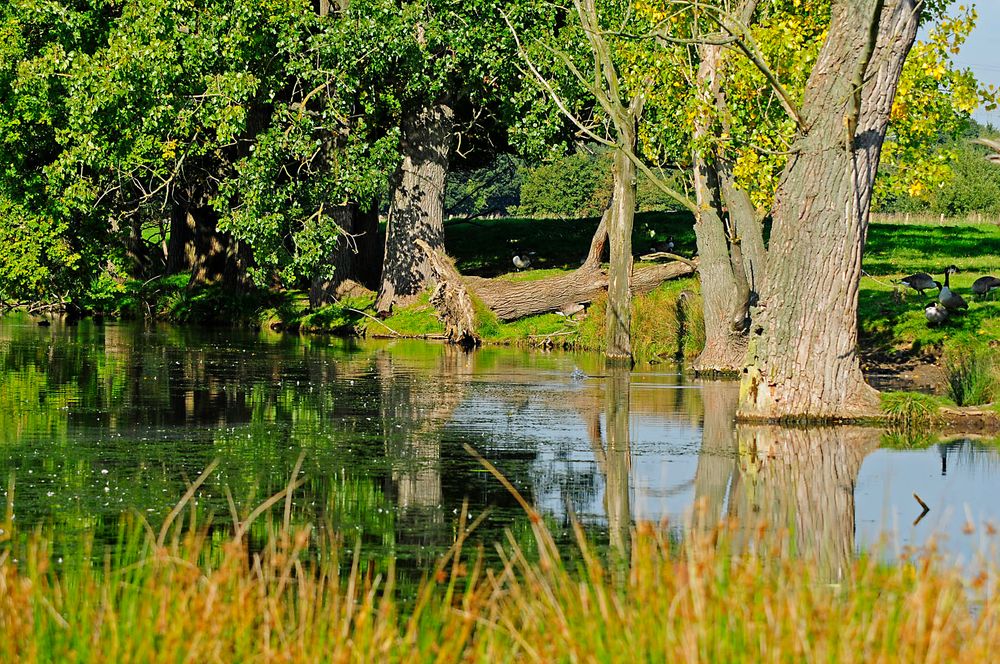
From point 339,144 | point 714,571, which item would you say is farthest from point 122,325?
point 714,571

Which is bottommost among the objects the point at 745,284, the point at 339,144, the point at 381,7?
the point at 745,284

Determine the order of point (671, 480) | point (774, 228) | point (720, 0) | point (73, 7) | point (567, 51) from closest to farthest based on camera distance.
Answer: point (671, 480)
point (774, 228)
point (720, 0)
point (567, 51)
point (73, 7)

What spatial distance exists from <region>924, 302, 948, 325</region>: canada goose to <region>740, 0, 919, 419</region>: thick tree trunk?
9157 millimetres

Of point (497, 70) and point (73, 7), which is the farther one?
point (73, 7)

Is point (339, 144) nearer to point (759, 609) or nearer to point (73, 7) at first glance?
point (73, 7)

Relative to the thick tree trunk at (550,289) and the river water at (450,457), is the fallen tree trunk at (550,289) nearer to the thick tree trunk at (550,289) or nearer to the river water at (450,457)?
the thick tree trunk at (550,289)

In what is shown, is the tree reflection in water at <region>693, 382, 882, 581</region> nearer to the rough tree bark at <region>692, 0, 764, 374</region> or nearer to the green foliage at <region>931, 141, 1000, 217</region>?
the rough tree bark at <region>692, 0, 764, 374</region>

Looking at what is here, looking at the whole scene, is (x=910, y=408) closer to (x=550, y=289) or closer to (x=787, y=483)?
(x=787, y=483)

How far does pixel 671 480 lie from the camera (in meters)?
14.1

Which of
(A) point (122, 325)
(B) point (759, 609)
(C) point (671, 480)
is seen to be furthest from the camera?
(A) point (122, 325)

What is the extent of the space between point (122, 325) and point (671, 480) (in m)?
27.3

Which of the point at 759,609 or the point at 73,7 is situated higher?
the point at 73,7

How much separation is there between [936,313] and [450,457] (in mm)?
13942

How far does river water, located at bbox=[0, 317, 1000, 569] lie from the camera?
467 inches
